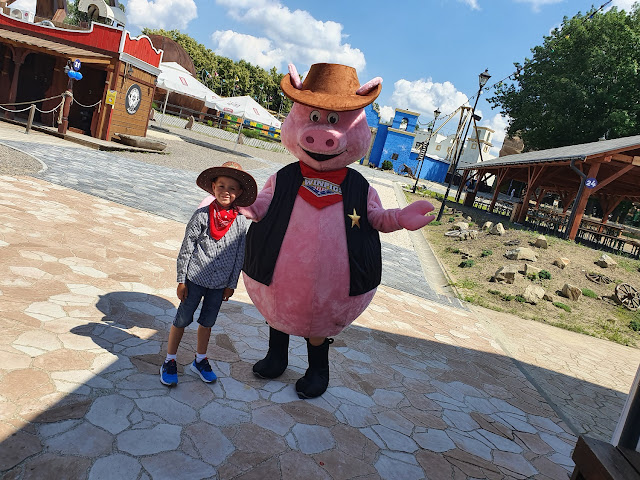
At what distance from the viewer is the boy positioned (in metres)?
3.09

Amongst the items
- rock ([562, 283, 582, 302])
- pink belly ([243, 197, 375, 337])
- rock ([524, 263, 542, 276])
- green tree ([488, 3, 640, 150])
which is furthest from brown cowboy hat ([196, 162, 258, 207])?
green tree ([488, 3, 640, 150])

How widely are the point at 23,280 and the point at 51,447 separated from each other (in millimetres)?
2312

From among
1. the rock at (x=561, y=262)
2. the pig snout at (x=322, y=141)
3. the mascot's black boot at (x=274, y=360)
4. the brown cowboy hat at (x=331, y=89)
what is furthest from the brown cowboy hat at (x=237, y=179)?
the rock at (x=561, y=262)

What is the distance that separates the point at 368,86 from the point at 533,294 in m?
7.58

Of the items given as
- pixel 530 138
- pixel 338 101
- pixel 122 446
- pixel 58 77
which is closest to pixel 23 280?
pixel 122 446

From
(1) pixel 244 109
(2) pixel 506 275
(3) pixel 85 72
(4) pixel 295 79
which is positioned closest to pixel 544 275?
(2) pixel 506 275

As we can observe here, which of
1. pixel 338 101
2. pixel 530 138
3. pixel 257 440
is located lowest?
pixel 257 440

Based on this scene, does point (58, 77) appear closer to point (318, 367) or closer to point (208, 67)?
point (318, 367)

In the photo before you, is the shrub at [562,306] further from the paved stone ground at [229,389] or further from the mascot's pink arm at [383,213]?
the mascot's pink arm at [383,213]

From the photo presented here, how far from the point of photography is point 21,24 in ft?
52.9

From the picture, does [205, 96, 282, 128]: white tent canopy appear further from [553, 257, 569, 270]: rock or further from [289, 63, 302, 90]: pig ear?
[289, 63, 302, 90]: pig ear

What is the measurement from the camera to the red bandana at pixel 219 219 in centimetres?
314

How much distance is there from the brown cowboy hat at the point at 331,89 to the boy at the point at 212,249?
2.12 ft

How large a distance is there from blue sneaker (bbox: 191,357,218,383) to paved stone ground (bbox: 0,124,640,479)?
7cm
